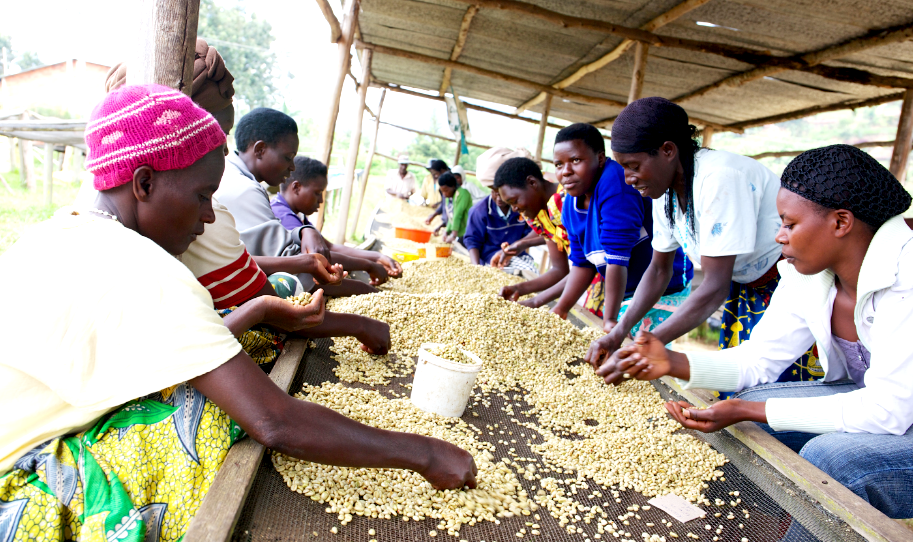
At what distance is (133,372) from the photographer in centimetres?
110

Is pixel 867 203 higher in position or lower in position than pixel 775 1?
lower

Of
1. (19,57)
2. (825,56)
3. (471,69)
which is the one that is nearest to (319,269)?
(825,56)

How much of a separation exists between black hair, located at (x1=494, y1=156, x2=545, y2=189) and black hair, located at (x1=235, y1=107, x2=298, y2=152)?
54.3 inches

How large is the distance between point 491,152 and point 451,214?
3.49 metres

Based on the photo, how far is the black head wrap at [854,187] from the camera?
1629 millimetres

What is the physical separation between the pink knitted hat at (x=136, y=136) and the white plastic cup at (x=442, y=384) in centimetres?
99

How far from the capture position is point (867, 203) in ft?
5.34

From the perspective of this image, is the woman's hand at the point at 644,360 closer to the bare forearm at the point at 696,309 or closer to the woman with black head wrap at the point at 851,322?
the woman with black head wrap at the point at 851,322

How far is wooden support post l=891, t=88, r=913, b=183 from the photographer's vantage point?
5207 mm

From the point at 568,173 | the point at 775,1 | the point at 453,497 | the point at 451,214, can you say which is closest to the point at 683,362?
the point at 453,497

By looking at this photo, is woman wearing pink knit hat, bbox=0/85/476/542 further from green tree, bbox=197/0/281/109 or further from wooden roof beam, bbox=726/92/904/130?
green tree, bbox=197/0/281/109

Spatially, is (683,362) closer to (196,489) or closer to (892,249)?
(892,249)

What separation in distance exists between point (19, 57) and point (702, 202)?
153 ft

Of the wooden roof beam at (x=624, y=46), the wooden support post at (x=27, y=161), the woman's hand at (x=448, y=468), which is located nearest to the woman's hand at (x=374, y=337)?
the woman's hand at (x=448, y=468)
